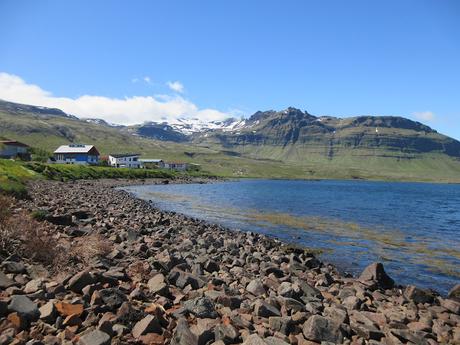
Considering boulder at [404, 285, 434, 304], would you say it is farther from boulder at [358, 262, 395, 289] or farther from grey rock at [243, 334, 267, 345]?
grey rock at [243, 334, 267, 345]

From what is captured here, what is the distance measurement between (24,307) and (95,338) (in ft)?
6.91

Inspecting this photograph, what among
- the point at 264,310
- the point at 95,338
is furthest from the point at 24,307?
the point at 264,310

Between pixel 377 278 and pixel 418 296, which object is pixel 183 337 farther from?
pixel 377 278

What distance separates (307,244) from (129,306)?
78.9 ft

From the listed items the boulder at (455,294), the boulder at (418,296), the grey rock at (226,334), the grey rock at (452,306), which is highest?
the grey rock at (226,334)

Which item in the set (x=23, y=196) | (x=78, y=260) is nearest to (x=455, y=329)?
(x=78, y=260)

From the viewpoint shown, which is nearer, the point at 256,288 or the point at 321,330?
the point at 321,330

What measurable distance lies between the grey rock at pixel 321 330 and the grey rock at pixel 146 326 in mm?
4204

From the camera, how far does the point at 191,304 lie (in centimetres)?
1097

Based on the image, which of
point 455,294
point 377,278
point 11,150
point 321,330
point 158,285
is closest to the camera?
point 321,330

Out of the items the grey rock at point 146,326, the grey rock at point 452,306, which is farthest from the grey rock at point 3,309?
the grey rock at point 452,306

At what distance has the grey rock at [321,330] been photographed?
10.4 metres

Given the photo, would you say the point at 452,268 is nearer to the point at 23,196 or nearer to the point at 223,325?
the point at 223,325

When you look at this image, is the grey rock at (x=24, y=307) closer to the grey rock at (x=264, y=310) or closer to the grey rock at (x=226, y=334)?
the grey rock at (x=226, y=334)
